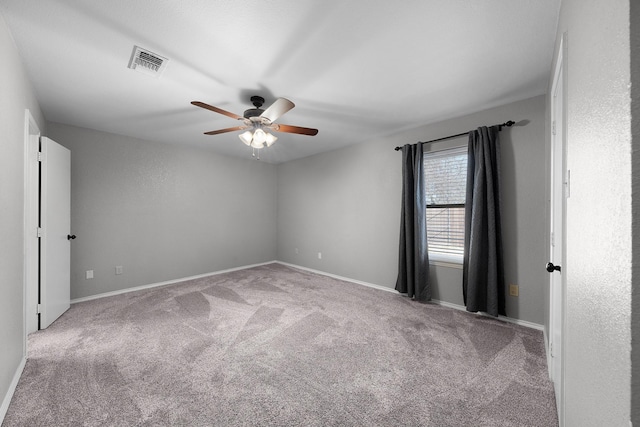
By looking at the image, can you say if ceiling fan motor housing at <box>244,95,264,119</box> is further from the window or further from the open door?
the window

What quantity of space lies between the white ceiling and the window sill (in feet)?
5.78

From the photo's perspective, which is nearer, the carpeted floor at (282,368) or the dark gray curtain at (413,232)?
the carpeted floor at (282,368)

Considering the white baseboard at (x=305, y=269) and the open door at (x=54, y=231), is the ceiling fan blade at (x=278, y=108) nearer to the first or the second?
the open door at (x=54, y=231)

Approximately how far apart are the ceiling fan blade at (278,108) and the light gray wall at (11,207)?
5.35 ft

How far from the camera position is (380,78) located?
225 cm

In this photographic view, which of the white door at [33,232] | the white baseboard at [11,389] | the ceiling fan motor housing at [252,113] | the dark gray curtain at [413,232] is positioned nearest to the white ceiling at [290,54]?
the ceiling fan motor housing at [252,113]

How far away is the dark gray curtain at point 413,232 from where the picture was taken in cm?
330

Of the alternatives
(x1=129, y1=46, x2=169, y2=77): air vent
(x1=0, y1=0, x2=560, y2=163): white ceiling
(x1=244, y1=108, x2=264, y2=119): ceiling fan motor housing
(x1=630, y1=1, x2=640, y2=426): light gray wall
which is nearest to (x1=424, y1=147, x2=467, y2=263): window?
(x1=0, y1=0, x2=560, y2=163): white ceiling

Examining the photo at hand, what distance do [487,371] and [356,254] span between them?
2.51 meters

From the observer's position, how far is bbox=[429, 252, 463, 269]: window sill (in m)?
3.19

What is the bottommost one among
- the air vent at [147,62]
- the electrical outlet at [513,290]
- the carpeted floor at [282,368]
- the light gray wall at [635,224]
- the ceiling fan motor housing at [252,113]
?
the carpeted floor at [282,368]

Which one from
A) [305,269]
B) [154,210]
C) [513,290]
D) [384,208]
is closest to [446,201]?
[384,208]

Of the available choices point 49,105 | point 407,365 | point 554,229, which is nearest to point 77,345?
point 49,105

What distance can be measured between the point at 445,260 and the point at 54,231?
15.1 ft
